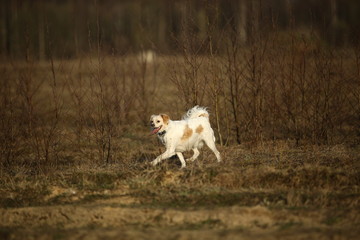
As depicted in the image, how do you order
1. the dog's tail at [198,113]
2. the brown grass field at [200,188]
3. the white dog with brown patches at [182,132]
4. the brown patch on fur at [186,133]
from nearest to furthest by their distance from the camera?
the brown grass field at [200,188] → the white dog with brown patches at [182,132] → the brown patch on fur at [186,133] → the dog's tail at [198,113]

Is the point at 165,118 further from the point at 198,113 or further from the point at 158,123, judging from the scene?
the point at 198,113

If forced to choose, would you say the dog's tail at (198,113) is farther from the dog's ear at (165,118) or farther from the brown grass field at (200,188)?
the brown grass field at (200,188)

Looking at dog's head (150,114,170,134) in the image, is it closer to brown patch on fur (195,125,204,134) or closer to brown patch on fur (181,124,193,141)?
brown patch on fur (181,124,193,141)

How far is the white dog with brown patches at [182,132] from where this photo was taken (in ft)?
31.9

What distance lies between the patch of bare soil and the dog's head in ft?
5.92

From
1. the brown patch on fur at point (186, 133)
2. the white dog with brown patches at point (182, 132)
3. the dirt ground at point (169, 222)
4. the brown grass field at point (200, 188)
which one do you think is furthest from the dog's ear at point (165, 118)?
the dirt ground at point (169, 222)

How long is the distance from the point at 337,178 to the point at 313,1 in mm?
7109

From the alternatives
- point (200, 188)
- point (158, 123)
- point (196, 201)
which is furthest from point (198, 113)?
point (196, 201)

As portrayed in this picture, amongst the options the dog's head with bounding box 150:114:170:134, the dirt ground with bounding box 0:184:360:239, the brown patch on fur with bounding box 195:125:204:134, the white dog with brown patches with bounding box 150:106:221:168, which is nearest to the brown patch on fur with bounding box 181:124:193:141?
the white dog with brown patches with bounding box 150:106:221:168

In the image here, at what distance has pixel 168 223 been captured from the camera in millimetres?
7367

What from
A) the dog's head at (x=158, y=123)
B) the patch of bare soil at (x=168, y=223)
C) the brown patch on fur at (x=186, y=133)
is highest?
the dog's head at (x=158, y=123)

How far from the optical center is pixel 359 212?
728 centimetres

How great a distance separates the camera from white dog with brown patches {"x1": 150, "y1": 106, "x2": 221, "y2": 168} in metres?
9.72

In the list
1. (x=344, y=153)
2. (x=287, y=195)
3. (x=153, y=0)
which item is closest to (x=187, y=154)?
(x=344, y=153)
